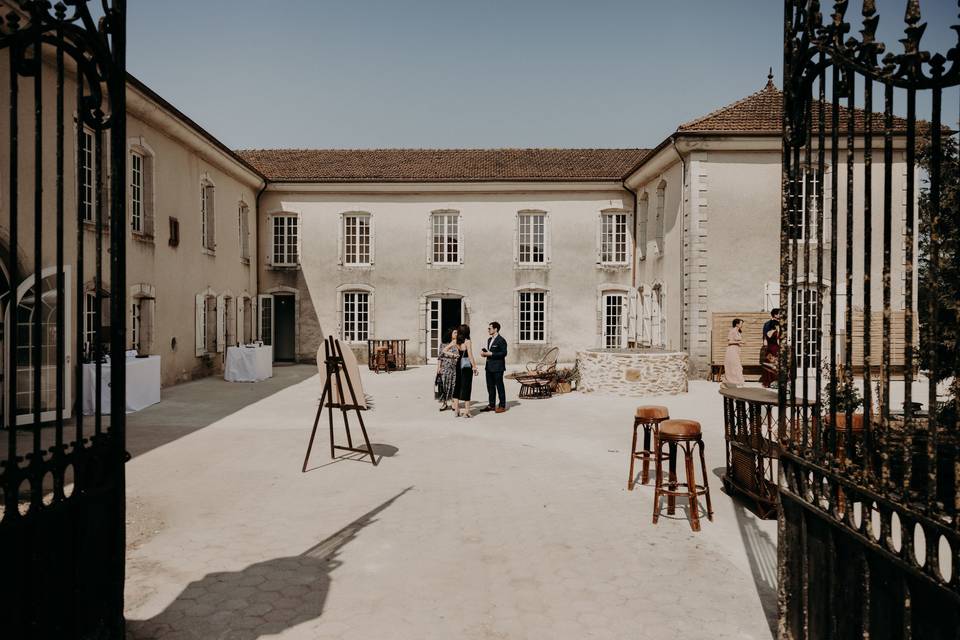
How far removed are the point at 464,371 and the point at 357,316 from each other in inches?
455

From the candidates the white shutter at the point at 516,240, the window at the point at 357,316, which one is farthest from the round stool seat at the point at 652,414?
the window at the point at 357,316

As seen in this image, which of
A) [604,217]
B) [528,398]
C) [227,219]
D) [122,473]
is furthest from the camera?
[604,217]

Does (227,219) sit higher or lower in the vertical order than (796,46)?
higher

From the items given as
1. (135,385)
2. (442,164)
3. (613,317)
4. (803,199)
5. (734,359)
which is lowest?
(135,385)

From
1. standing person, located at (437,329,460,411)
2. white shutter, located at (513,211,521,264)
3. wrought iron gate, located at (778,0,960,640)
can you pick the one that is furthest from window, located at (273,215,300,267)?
wrought iron gate, located at (778,0,960,640)

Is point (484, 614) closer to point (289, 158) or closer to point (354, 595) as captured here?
point (354, 595)

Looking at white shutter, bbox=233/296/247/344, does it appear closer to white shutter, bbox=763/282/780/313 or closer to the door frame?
the door frame

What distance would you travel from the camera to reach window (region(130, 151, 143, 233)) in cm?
1374

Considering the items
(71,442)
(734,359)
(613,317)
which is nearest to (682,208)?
(734,359)

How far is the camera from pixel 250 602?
4.09 m

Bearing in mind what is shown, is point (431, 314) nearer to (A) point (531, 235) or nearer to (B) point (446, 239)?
(B) point (446, 239)

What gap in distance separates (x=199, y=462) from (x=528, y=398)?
7144 millimetres

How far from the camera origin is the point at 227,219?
62.4ft

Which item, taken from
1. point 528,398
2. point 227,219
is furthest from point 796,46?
point 227,219
